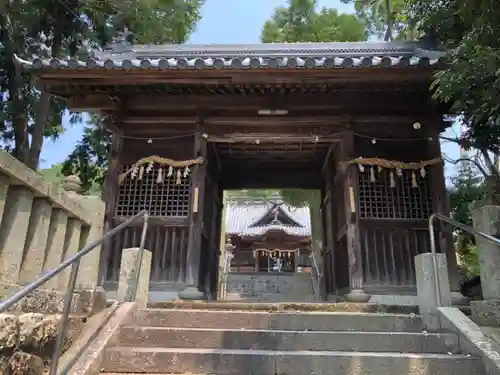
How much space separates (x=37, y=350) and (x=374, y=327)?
3023mm

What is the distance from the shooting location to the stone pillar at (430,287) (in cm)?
441

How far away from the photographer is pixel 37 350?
2.86m

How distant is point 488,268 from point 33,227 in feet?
13.7

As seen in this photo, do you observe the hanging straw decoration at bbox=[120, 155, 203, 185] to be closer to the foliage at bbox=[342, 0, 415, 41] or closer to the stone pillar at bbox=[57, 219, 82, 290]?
the stone pillar at bbox=[57, 219, 82, 290]

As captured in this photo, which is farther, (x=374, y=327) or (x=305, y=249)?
(x=305, y=249)

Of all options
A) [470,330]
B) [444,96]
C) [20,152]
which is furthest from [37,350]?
[20,152]

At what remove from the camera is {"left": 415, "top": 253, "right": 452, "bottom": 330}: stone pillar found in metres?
4.41

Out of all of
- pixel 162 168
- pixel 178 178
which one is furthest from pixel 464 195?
pixel 162 168

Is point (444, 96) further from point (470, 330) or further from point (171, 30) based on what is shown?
point (171, 30)

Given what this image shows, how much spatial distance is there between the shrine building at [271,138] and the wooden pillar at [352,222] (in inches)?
0.7

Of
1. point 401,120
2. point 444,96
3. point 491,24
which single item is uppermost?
point 401,120

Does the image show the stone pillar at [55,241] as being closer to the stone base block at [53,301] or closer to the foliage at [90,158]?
the stone base block at [53,301]

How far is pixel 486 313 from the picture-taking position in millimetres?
4082

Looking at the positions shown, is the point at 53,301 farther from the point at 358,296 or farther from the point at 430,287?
the point at 358,296
